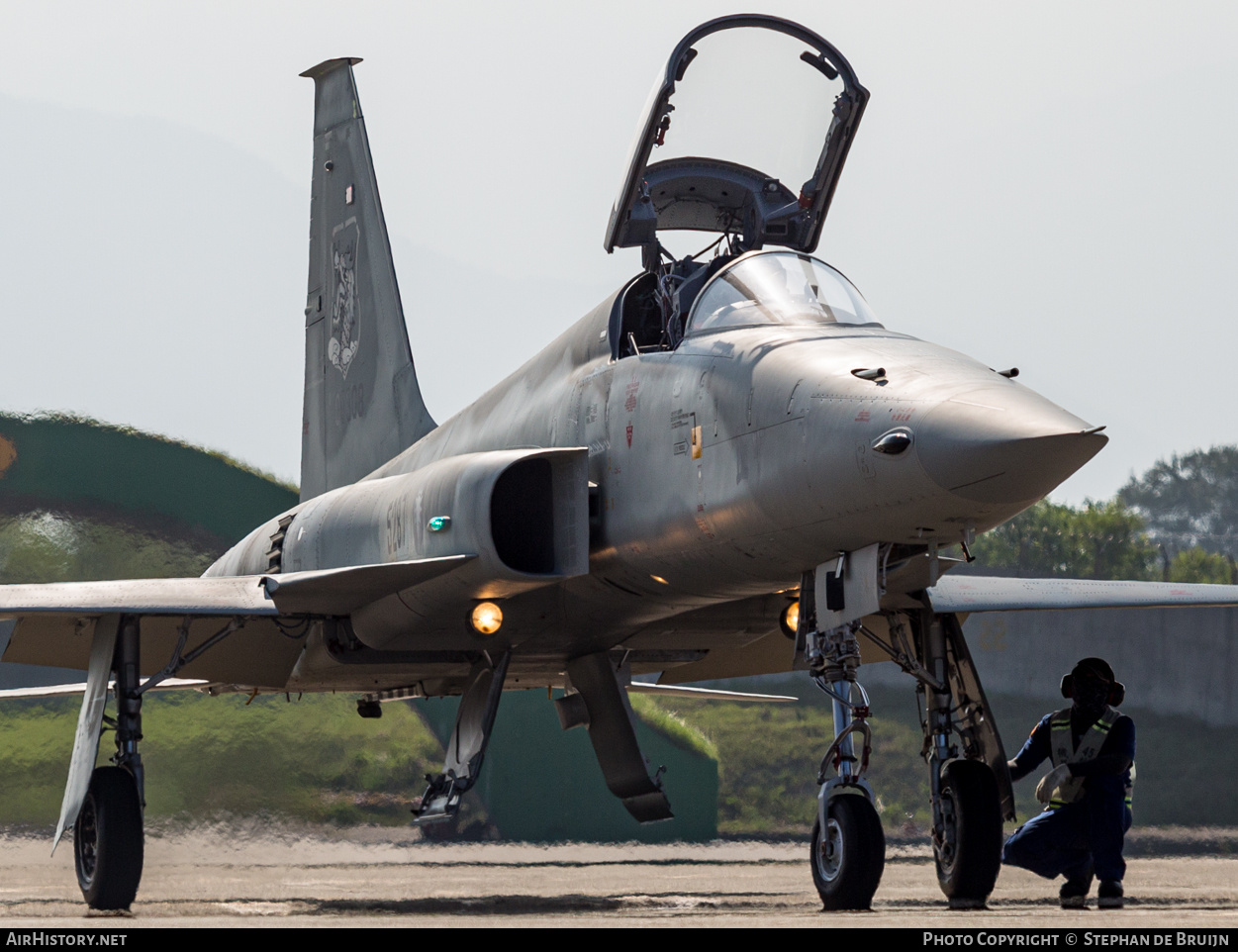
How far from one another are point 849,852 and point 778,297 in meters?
2.81

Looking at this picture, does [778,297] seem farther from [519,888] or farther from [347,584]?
[519,888]

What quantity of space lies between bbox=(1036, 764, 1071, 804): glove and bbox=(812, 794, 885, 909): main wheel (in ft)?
3.64

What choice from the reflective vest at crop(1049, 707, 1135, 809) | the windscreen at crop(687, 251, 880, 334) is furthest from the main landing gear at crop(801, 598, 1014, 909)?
the windscreen at crop(687, 251, 880, 334)

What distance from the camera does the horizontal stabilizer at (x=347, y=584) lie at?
8.35 metres

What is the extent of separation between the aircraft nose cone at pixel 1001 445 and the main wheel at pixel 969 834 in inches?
111

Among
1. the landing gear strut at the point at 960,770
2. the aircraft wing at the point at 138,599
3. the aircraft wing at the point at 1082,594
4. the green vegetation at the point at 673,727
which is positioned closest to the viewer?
the landing gear strut at the point at 960,770

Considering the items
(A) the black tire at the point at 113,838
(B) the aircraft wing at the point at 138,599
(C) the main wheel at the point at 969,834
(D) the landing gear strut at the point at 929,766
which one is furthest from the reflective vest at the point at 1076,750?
(A) the black tire at the point at 113,838

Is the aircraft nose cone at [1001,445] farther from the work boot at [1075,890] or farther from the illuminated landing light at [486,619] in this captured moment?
the illuminated landing light at [486,619]

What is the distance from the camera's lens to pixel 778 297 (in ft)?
25.4

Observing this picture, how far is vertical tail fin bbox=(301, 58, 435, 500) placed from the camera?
13227mm

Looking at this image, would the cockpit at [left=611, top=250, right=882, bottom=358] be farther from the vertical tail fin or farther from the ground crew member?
the vertical tail fin

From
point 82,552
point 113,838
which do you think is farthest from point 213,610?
point 82,552

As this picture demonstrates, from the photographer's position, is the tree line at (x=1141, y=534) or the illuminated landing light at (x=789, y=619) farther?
the tree line at (x=1141, y=534)

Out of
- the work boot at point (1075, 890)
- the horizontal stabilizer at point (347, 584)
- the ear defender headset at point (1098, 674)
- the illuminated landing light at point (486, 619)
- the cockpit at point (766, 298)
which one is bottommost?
the work boot at point (1075, 890)
